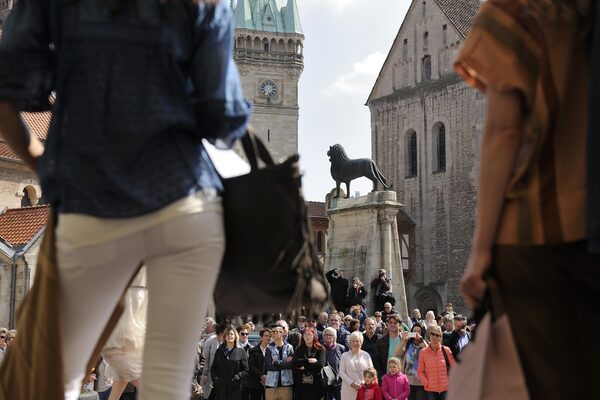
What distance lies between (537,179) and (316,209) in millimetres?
55486

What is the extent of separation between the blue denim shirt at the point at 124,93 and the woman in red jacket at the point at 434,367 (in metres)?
10.3

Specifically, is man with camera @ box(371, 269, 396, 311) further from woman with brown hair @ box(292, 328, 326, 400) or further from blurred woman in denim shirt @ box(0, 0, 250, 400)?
blurred woman in denim shirt @ box(0, 0, 250, 400)

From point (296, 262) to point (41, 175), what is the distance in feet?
2.70

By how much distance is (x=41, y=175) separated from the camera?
8.87 ft

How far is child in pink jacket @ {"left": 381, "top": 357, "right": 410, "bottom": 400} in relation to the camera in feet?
39.7

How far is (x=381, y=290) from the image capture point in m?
23.5

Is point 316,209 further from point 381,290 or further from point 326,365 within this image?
point 326,365

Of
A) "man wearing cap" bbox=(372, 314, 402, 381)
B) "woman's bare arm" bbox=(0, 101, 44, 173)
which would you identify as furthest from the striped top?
"man wearing cap" bbox=(372, 314, 402, 381)

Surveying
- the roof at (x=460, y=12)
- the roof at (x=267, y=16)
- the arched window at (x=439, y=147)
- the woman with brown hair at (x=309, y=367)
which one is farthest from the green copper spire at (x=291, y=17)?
the woman with brown hair at (x=309, y=367)

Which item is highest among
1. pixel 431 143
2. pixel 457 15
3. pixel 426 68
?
pixel 457 15

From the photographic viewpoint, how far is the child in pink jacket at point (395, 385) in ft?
39.7

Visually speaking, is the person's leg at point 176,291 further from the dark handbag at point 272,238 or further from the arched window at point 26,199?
the arched window at point 26,199

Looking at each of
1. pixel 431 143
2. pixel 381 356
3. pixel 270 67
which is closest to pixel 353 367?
pixel 381 356

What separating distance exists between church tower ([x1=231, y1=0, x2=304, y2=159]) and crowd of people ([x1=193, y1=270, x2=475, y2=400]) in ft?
230
